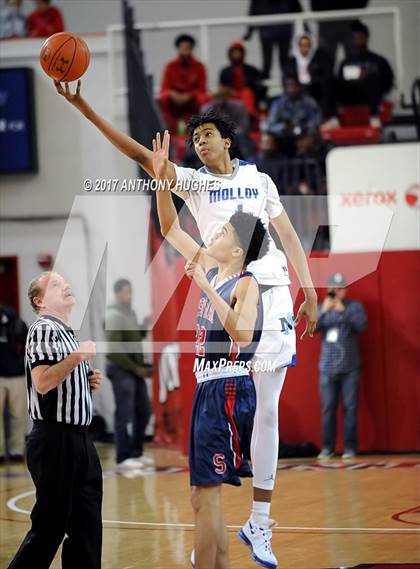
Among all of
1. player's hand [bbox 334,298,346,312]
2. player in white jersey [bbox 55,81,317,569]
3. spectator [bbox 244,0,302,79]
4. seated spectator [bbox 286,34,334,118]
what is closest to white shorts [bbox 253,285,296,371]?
player in white jersey [bbox 55,81,317,569]

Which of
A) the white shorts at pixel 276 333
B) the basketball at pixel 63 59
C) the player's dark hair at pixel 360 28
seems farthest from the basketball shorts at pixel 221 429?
the player's dark hair at pixel 360 28

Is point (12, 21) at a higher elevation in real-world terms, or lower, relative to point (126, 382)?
higher

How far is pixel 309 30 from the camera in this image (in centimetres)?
1421

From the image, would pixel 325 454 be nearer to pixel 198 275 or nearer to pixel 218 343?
pixel 218 343

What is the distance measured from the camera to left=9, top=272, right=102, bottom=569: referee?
534 cm

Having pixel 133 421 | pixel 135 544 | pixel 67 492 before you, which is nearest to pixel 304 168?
pixel 133 421

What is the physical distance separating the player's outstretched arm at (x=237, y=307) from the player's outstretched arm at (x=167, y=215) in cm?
46

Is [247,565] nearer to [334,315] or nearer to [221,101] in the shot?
[334,315]

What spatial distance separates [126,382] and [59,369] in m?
6.30

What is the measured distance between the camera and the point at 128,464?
11430 mm

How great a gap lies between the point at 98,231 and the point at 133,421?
408cm

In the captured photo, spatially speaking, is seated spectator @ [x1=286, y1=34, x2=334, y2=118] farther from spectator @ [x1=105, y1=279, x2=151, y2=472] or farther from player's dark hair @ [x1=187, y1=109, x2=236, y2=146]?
player's dark hair @ [x1=187, y1=109, x2=236, y2=146]

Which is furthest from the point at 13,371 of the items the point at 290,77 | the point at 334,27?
the point at 334,27

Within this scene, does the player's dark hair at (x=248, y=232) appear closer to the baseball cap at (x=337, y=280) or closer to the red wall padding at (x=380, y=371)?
the baseball cap at (x=337, y=280)
